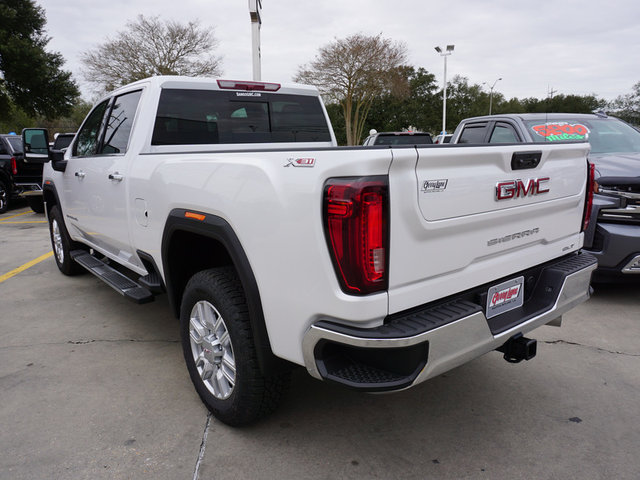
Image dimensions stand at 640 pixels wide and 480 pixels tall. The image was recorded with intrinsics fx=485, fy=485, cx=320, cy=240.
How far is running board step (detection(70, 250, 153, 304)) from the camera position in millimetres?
3457

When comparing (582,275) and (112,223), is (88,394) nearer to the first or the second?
(112,223)

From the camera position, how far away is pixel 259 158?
219cm

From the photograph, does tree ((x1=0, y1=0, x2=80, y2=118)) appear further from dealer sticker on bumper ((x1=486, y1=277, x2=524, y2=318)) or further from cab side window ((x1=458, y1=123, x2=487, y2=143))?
dealer sticker on bumper ((x1=486, y1=277, x2=524, y2=318))

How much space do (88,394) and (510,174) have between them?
284 centimetres

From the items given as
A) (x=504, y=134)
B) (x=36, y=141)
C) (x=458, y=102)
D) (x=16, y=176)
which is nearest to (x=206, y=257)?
(x=36, y=141)

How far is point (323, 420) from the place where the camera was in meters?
2.79

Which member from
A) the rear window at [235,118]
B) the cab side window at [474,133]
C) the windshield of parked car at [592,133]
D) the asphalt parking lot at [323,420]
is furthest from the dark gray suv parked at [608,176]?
the rear window at [235,118]

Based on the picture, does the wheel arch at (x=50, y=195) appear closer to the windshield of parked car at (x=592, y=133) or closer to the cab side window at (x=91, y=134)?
the cab side window at (x=91, y=134)

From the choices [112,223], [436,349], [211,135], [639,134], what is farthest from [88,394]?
[639,134]

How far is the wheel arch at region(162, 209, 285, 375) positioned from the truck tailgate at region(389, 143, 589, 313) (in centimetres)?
68

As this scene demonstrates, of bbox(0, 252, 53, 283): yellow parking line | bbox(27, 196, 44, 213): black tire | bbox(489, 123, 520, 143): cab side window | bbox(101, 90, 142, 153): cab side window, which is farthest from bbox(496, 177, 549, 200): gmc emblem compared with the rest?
bbox(27, 196, 44, 213): black tire

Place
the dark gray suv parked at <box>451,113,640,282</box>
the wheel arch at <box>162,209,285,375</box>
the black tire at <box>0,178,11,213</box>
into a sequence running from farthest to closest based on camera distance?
the black tire at <box>0,178,11,213</box>
the dark gray suv parked at <box>451,113,640,282</box>
the wheel arch at <box>162,209,285,375</box>

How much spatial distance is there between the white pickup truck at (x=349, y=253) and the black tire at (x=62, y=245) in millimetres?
2423

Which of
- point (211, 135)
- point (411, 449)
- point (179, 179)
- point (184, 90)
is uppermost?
point (184, 90)
